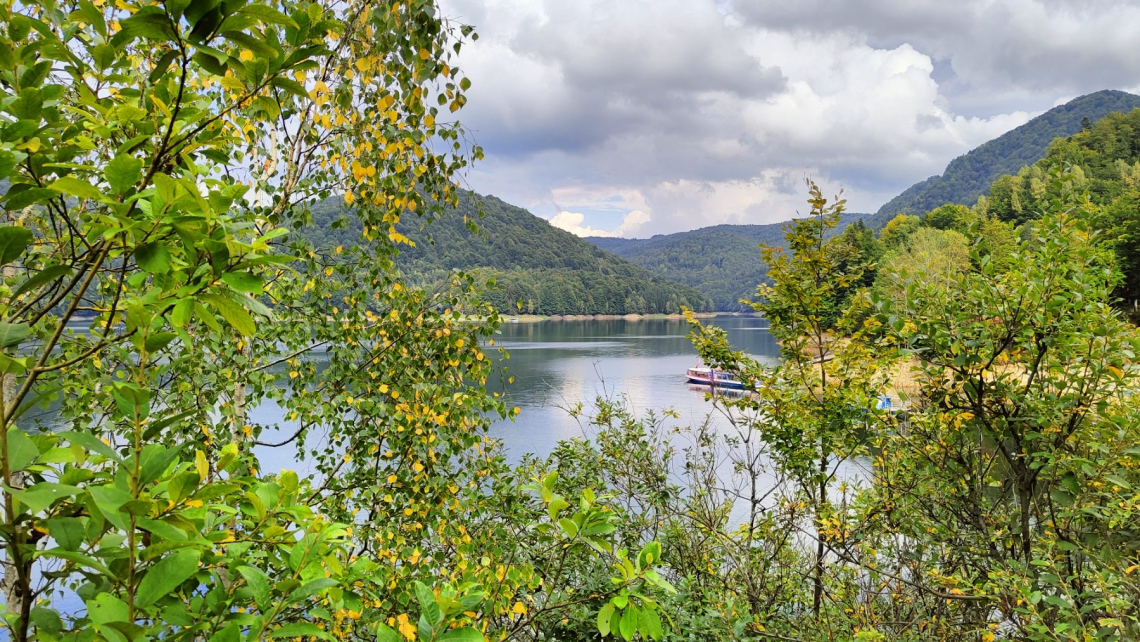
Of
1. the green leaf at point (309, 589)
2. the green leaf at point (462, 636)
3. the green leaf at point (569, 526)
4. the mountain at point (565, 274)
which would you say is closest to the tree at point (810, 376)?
the green leaf at point (569, 526)

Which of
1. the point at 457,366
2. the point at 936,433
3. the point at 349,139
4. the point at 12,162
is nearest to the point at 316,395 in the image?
the point at 457,366

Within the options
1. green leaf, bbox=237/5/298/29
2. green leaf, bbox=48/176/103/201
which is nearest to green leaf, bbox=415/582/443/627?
green leaf, bbox=48/176/103/201

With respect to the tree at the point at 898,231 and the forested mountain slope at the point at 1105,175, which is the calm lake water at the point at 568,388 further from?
the forested mountain slope at the point at 1105,175

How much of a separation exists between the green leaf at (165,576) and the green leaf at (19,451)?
0.67 ft

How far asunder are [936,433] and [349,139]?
3.54m

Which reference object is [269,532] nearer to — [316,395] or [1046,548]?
[316,395]

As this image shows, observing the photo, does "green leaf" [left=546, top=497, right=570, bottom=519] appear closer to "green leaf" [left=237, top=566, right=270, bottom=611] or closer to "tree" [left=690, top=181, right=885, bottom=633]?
"green leaf" [left=237, top=566, right=270, bottom=611]

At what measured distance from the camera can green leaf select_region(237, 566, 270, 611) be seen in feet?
3.10

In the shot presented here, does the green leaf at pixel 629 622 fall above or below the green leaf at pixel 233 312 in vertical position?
below

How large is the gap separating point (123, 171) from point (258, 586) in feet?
2.19

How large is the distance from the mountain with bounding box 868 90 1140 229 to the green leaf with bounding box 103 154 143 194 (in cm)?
15151

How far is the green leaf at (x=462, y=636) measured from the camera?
3.18 ft

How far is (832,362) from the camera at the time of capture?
350 centimetres

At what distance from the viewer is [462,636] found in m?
0.98
